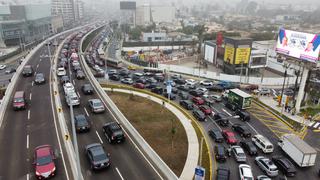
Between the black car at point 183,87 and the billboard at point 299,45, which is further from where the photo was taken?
the black car at point 183,87

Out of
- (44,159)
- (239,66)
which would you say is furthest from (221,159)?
(239,66)

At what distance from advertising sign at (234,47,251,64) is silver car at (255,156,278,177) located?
54902 mm

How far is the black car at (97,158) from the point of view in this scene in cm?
2647

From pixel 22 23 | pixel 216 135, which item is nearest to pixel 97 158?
pixel 216 135

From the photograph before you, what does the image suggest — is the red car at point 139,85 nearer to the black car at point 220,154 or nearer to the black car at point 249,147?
the black car at point 249,147

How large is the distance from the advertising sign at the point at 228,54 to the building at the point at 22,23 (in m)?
94.4

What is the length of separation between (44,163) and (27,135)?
914cm

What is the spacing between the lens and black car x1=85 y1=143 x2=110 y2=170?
2647cm

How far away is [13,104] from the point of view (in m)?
40.2

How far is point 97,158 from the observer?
88.4 feet

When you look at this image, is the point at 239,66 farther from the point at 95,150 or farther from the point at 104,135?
the point at 95,150

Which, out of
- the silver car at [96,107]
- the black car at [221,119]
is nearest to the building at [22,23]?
the silver car at [96,107]

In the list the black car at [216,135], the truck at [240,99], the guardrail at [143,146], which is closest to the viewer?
the guardrail at [143,146]

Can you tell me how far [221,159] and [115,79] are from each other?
141 feet
